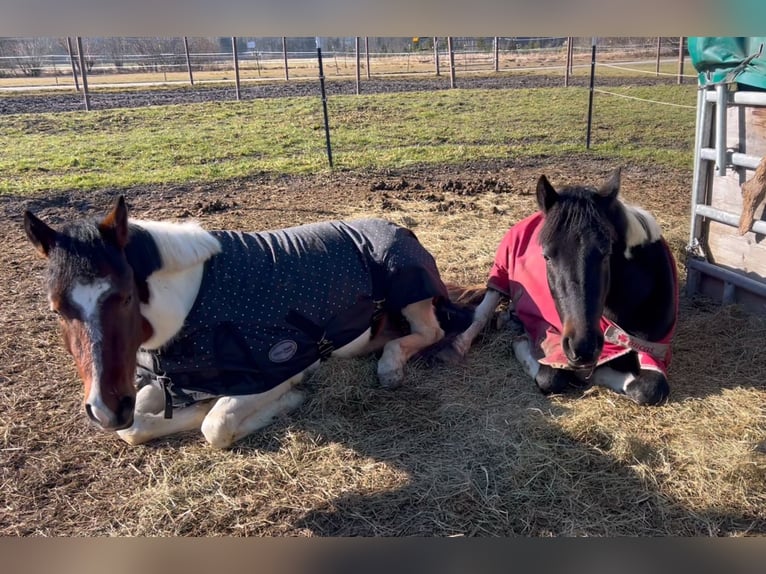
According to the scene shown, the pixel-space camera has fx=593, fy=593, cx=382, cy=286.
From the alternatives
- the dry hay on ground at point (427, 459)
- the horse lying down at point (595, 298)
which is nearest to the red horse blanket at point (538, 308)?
the horse lying down at point (595, 298)

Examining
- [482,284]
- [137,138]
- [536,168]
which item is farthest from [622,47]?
[482,284]

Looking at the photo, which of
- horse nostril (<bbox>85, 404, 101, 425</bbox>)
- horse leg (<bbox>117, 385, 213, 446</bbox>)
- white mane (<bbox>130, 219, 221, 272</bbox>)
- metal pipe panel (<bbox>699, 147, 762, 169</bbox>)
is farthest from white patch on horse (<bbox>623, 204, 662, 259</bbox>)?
horse nostril (<bbox>85, 404, 101, 425</bbox>)

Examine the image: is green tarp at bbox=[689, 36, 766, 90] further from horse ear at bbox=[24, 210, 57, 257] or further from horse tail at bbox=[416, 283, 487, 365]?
horse ear at bbox=[24, 210, 57, 257]

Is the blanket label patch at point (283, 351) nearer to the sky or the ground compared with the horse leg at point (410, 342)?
nearer to the sky

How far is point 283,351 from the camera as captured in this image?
3.33 metres

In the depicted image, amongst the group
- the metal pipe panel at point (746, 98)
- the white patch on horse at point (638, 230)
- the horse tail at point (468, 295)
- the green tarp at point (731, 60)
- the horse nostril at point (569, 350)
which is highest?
the green tarp at point (731, 60)

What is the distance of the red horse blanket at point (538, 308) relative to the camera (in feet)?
11.3

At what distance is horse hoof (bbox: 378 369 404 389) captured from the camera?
3.70m

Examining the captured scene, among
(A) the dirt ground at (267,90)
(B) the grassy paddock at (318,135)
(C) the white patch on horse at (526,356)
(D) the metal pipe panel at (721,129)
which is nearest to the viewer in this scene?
(C) the white patch on horse at (526,356)

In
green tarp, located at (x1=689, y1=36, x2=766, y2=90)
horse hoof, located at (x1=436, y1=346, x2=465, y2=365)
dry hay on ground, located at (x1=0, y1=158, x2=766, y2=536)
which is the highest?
green tarp, located at (x1=689, y1=36, x2=766, y2=90)

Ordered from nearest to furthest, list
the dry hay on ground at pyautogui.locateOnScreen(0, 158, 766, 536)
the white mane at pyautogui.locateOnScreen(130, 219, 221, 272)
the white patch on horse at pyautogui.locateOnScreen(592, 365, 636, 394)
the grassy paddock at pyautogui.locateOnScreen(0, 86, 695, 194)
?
the dry hay on ground at pyautogui.locateOnScreen(0, 158, 766, 536)
the white mane at pyautogui.locateOnScreen(130, 219, 221, 272)
the white patch on horse at pyautogui.locateOnScreen(592, 365, 636, 394)
the grassy paddock at pyautogui.locateOnScreen(0, 86, 695, 194)

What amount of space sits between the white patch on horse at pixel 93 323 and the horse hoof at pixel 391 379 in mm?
1788

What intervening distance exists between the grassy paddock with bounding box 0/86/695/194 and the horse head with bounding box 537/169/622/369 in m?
7.40

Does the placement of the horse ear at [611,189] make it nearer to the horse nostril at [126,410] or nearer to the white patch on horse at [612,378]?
the white patch on horse at [612,378]
